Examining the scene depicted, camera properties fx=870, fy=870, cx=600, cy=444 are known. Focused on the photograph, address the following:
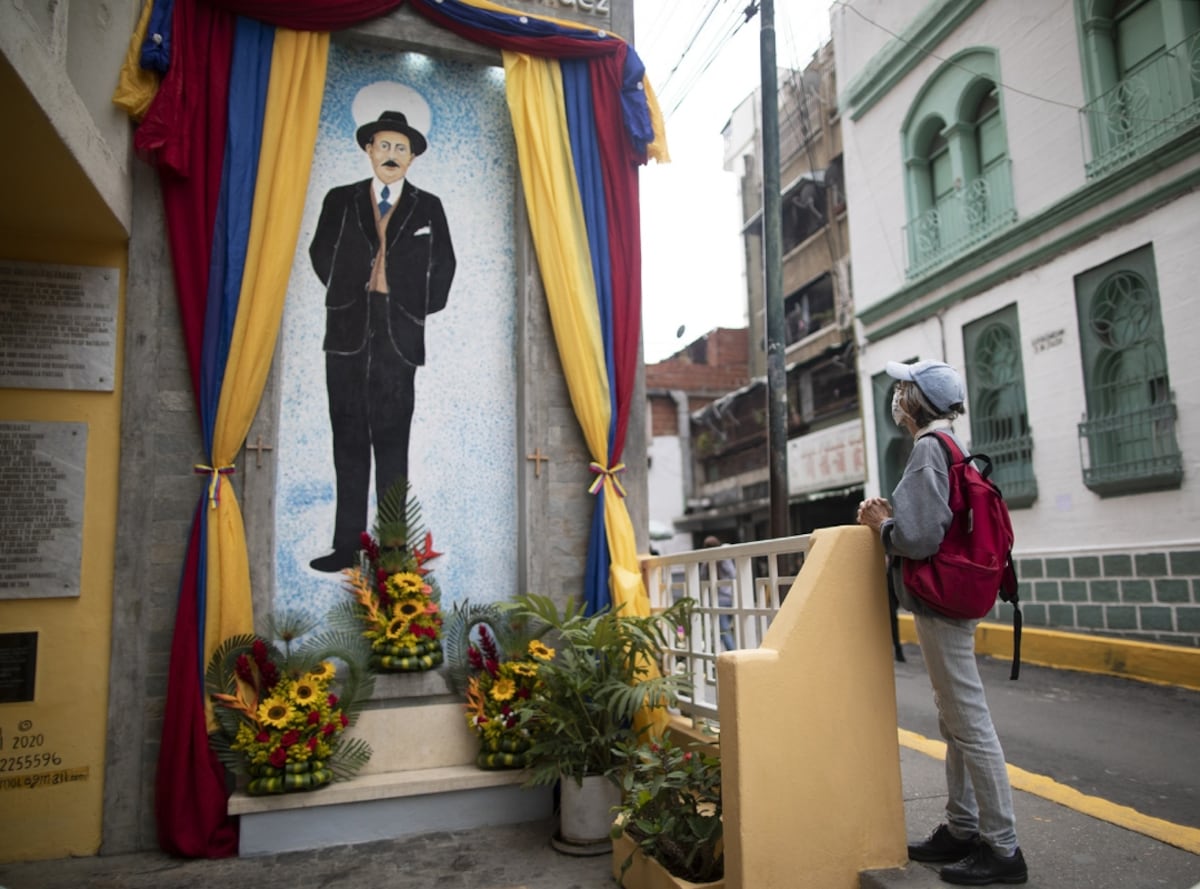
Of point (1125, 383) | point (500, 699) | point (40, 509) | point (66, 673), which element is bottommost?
point (500, 699)

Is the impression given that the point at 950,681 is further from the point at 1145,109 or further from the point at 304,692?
the point at 1145,109

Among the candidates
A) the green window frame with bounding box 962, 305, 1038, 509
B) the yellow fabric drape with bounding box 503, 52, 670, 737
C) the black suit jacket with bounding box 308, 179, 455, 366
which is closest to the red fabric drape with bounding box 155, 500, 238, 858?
the black suit jacket with bounding box 308, 179, 455, 366

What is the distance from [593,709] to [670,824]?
108cm

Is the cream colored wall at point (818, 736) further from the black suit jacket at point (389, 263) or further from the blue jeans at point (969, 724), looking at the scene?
the black suit jacket at point (389, 263)

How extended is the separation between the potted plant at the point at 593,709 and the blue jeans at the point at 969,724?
157 cm

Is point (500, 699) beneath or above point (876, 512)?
beneath

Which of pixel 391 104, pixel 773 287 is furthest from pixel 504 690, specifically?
pixel 773 287

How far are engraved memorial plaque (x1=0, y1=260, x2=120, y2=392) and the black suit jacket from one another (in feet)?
4.24

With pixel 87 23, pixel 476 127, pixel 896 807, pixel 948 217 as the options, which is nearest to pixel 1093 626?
pixel 948 217

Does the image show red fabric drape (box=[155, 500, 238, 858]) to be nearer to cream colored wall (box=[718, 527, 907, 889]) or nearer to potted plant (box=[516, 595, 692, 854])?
potted plant (box=[516, 595, 692, 854])

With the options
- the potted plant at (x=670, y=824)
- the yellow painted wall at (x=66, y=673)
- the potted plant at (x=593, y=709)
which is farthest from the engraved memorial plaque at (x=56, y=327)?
the potted plant at (x=670, y=824)

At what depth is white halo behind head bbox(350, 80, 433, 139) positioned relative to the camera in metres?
6.09

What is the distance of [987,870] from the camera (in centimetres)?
298

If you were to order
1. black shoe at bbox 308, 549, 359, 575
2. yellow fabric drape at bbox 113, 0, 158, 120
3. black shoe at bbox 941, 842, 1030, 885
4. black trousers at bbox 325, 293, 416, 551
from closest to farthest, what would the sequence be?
black shoe at bbox 941, 842, 1030, 885
yellow fabric drape at bbox 113, 0, 158, 120
black shoe at bbox 308, 549, 359, 575
black trousers at bbox 325, 293, 416, 551
